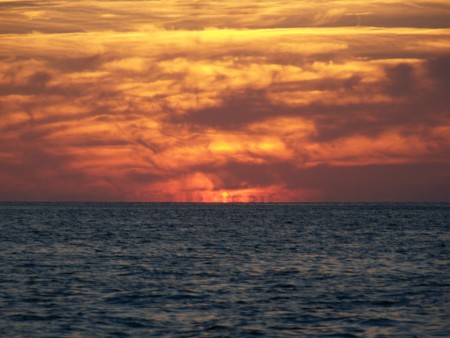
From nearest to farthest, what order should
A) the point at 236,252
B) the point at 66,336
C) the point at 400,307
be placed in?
the point at 66,336
the point at 400,307
the point at 236,252

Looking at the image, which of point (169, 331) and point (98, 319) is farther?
point (98, 319)

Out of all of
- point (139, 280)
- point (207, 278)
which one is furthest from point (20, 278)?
point (207, 278)

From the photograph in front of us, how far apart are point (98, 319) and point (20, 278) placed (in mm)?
14532

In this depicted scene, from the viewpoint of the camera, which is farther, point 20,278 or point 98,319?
point 20,278

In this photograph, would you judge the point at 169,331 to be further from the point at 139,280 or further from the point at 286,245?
the point at 286,245

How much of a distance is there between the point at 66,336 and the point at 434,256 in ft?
133

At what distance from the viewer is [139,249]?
229 ft

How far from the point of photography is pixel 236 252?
66.2m

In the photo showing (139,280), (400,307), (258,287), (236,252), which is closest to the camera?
(400,307)

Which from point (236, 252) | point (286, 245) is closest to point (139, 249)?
point (236, 252)

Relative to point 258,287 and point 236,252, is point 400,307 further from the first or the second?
point 236,252

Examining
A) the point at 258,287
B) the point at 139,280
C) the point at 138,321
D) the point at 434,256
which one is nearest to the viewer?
the point at 138,321

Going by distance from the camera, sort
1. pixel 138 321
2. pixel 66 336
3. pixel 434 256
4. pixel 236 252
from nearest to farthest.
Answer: pixel 66 336, pixel 138 321, pixel 434 256, pixel 236 252

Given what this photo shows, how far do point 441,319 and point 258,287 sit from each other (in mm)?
12058
